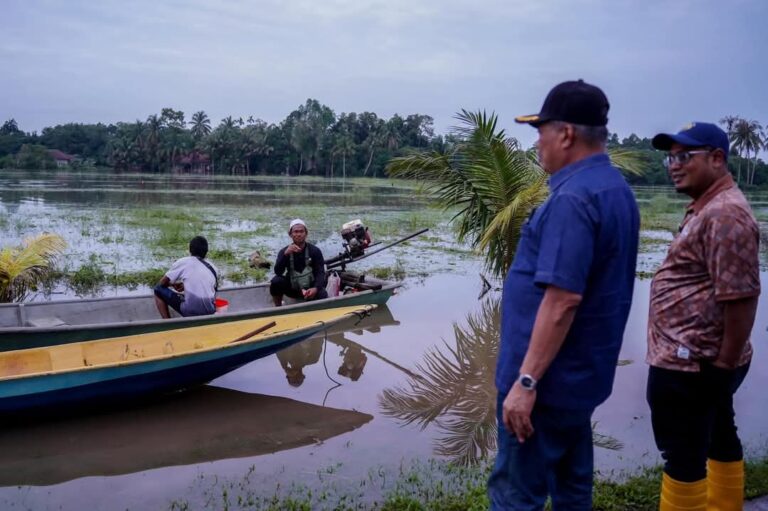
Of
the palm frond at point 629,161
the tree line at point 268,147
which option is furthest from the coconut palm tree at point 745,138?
the palm frond at point 629,161

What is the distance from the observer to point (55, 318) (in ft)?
23.6

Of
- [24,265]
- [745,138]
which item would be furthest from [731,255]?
[745,138]

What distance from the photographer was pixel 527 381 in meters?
2.11

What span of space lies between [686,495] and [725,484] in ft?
1.34

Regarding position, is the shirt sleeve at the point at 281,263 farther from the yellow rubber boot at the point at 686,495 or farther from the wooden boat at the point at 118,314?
the yellow rubber boot at the point at 686,495

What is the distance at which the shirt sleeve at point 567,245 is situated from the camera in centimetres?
204

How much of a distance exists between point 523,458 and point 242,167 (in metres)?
72.3

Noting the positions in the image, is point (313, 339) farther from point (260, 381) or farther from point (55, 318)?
point (55, 318)

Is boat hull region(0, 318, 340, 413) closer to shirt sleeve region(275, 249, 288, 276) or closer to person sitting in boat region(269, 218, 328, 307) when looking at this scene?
person sitting in boat region(269, 218, 328, 307)

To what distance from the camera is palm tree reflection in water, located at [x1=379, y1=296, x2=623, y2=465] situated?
203 inches

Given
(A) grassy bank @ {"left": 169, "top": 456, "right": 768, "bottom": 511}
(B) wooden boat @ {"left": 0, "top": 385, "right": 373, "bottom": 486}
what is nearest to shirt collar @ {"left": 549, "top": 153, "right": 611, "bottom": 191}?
(A) grassy bank @ {"left": 169, "top": 456, "right": 768, "bottom": 511}

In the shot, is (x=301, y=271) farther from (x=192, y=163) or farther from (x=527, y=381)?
(x=192, y=163)

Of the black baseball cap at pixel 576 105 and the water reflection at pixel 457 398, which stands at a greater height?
the black baseball cap at pixel 576 105

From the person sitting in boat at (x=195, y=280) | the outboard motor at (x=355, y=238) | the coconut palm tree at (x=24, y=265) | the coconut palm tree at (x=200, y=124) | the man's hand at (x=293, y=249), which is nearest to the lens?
the person sitting in boat at (x=195, y=280)
